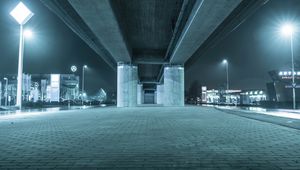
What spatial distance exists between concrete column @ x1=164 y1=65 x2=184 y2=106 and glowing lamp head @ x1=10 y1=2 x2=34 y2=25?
1103 inches

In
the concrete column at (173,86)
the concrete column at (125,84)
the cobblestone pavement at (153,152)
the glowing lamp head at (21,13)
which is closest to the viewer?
the cobblestone pavement at (153,152)

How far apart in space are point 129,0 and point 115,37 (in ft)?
26.1

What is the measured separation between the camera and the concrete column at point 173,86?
51.4 m

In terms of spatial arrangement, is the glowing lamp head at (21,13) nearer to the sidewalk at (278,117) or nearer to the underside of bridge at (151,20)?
the underside of bridge at (151,20)

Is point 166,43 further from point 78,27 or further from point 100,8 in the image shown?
point 100,8

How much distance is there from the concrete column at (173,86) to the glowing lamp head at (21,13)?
28.0 m

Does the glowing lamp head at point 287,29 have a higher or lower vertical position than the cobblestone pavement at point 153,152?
higher

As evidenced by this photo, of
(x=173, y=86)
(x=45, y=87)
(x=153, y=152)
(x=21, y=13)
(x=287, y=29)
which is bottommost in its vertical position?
(x=153, y=152)

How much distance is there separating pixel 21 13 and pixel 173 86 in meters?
30.0

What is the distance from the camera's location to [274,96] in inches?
2368

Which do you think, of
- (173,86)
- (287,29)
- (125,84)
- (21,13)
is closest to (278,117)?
(287,29)

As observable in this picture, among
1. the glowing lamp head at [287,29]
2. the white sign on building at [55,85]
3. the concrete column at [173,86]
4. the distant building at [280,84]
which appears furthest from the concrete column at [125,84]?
the distant building at [280,84]

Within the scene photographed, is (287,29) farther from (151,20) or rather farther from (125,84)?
(125,84)

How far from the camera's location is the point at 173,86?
51.4m
